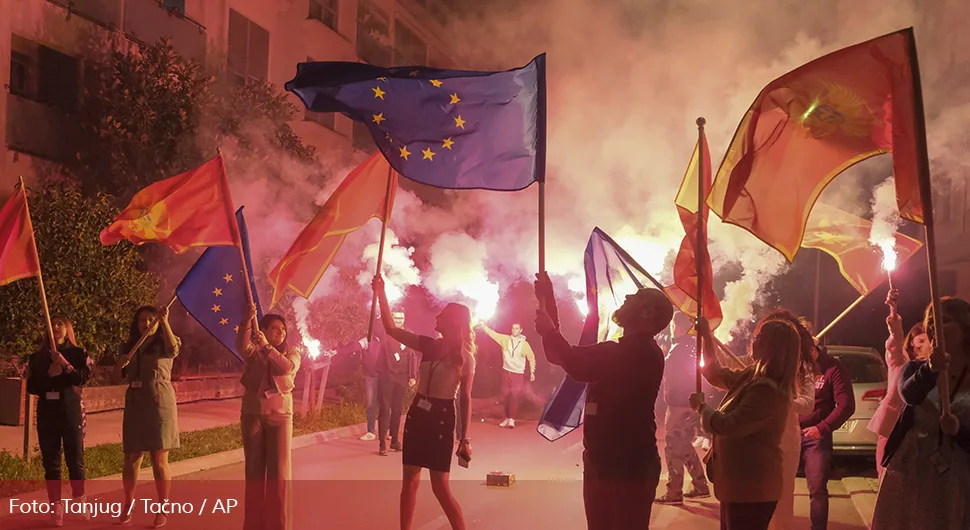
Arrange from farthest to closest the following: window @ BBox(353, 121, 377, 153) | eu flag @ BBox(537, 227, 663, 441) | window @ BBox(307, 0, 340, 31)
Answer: window @ BBox(353, 121, 377, 153)
window @ BBox(307, 0, 340, 31)
eu flag @ BBox(537, 227, 663, 441)

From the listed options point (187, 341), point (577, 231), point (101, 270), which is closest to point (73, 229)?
point (101, 270)

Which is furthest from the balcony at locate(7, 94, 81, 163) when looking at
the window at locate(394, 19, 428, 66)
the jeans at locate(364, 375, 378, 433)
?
the window at locate(394, 19, 428, 66)

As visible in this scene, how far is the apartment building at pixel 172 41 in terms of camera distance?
18.9 m

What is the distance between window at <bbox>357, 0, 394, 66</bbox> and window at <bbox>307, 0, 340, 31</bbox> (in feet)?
5.19

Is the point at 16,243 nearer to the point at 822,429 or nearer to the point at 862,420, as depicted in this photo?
the point at 822,429

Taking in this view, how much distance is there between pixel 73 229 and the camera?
48.3 feet

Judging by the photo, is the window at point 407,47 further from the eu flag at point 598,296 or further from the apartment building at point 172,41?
the eu flag at point 598,296

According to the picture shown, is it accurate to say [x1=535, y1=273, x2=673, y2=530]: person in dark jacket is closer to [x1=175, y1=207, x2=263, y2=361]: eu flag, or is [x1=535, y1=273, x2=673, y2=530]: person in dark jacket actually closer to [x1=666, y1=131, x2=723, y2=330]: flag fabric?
[x1=666, y1=131, x2=723, y2=330]: flag fabric

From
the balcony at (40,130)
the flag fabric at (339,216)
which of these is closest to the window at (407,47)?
the balcony at (40,130)

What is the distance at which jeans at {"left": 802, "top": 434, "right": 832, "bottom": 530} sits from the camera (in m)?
7.23

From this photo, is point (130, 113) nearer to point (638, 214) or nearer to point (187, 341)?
point (187, 341)

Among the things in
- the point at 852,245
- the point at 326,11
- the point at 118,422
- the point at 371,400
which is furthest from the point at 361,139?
the point at 852,245

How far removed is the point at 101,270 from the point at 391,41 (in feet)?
73.1

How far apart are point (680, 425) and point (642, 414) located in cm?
463
